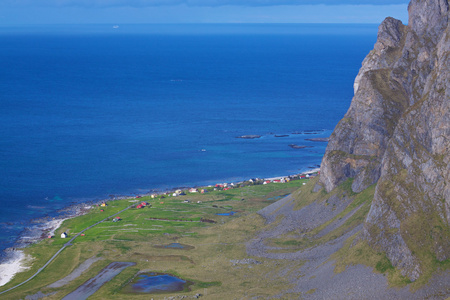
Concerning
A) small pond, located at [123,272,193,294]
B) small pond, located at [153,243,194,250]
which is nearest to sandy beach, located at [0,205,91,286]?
small pond, located at [123,272,193,294]

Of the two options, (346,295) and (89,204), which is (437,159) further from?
(89,204)

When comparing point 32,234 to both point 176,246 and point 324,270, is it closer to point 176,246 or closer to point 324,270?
point 176,246

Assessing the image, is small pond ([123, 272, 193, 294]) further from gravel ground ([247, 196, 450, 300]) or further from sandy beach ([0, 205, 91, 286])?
sandy beach ([0, 205, 91, 286])

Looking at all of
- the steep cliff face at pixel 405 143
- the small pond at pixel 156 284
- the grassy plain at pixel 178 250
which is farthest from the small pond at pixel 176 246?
the steep cliff face at pixel 405 143

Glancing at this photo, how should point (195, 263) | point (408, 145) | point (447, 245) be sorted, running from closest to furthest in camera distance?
point (447, 245)
point (408, 145)
point (195, 263)

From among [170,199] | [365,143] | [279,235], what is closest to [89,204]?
[170,199]

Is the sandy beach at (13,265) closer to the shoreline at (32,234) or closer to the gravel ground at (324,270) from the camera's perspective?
the shoreline at (32,234)

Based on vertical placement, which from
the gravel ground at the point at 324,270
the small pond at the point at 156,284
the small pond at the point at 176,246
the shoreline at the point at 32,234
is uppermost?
the gravel ground at the point at 324,270
